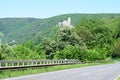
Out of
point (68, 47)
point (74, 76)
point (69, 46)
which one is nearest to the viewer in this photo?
point (74, 76)

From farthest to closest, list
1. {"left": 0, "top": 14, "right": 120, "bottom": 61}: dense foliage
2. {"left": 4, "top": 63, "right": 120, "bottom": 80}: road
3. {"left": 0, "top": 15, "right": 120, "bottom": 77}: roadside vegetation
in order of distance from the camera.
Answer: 1. {"left": 0, "top": 14, "right": 120, "bottom": 61}: dense foliage
2. {"left": 0, "top": 15, "right": 120, "bottom": 77}: roadside vegetation
3. {"left": 4, "top": 63, "right": 120, "bottom": 80}: road

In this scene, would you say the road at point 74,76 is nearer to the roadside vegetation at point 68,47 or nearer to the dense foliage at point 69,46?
the roadside vegetation at point 68,47

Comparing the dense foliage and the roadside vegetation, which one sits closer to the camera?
the roadside vegetation

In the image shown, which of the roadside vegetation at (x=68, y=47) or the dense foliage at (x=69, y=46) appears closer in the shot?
the roadside vegetation at (x=68, y=47)

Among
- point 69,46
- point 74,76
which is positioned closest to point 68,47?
point 69,46

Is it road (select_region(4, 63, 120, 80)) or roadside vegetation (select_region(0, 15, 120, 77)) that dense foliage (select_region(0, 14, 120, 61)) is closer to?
roadside vegetation (select_region(0, 15, 120, 77))

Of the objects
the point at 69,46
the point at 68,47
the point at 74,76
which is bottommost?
the point at 69,46

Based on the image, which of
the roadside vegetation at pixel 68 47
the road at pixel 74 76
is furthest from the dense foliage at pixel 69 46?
the road at pixel 74 76

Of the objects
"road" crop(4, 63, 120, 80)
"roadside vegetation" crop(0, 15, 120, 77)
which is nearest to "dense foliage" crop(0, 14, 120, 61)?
"roadside vegetation" crop(0, 15, 120, 77)

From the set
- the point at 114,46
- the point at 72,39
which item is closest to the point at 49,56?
the point at 72,39

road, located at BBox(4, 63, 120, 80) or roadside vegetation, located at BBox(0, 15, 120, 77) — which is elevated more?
road, located at BBox(4, 63, 120, 80)

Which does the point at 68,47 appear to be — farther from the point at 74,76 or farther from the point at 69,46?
the point at 74,76

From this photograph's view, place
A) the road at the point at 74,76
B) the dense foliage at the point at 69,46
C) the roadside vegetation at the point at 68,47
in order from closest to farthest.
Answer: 1. the road at the point at 74,76
2. the roadside vegetation at the point at 68,47
3. the dense foliage at the point at 69,46

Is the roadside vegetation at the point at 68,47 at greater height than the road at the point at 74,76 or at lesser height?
lesser
